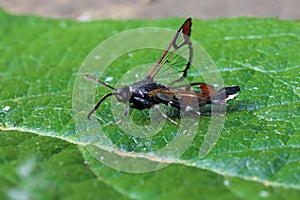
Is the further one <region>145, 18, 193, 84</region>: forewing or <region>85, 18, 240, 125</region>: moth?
<region>145, 18, 193, 84</region>: forewing

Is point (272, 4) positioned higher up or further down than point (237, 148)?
further down

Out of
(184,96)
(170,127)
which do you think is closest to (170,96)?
(184,96)

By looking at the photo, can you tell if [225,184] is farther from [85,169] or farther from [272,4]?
[272,4]

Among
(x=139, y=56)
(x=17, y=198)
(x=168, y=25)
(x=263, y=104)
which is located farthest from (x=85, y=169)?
(x=168, y=25)

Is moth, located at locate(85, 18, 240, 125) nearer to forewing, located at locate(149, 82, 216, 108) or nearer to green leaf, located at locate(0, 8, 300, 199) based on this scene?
forewing, located at locate(149, 82, 216, 108)

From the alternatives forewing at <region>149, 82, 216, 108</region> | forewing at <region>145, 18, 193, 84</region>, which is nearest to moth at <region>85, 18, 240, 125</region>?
forewing at <region>149, 82, 216, 108</region>

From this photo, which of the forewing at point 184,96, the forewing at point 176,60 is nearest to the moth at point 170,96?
the forewing at point 184,96
